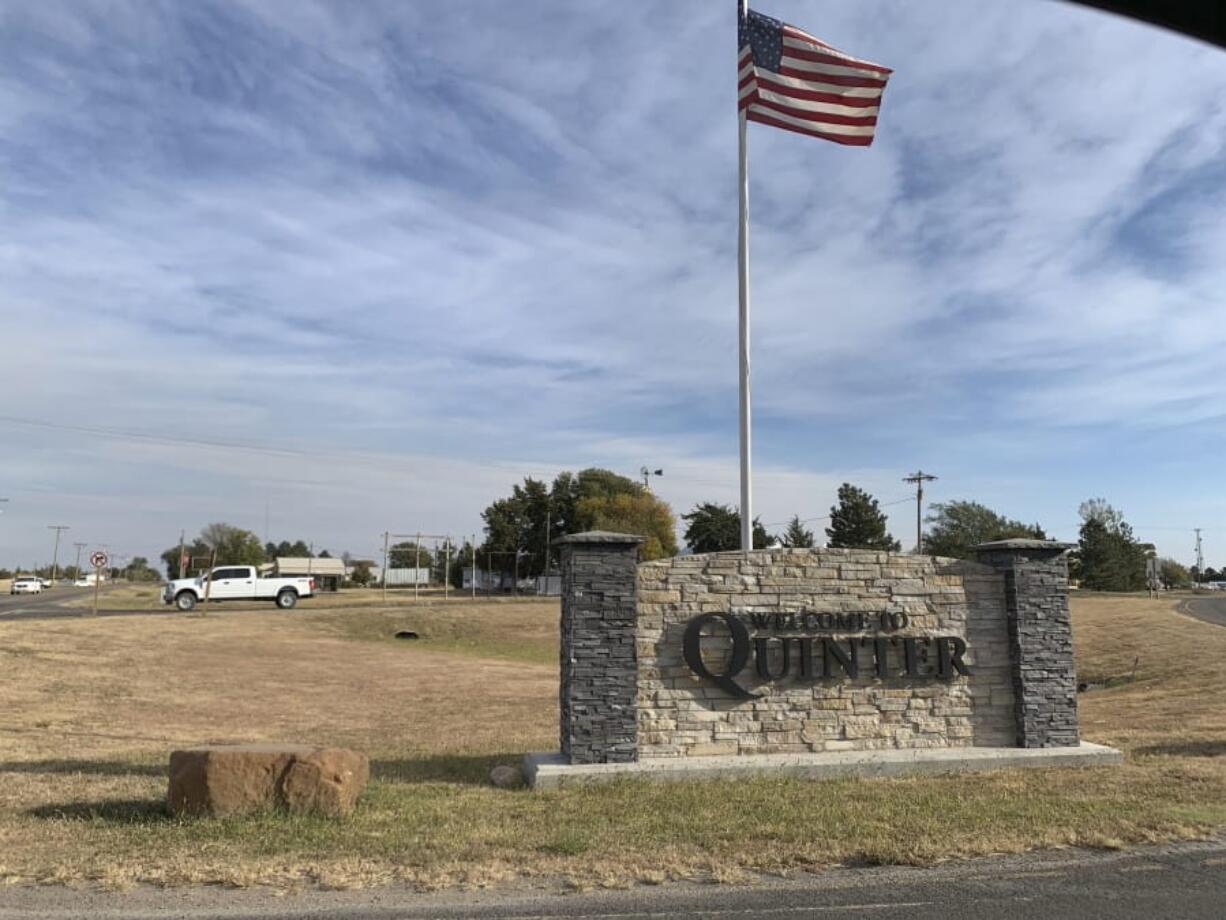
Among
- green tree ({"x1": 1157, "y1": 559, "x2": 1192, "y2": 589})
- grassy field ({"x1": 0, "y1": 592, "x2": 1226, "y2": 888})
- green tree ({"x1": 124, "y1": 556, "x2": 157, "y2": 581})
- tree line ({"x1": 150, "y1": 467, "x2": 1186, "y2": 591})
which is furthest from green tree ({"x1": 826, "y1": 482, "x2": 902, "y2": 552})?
green tree ({"x1": 124, "y1": 556, "x2": 157, "y2": 581})

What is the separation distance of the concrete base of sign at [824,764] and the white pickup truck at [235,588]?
34669mm

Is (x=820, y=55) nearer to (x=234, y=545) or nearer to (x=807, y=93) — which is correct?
(x=807, y=93)

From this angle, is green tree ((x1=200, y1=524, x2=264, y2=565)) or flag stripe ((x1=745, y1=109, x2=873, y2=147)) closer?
flag stripe ((x1=745, y1=109, x2=873, y2=147))

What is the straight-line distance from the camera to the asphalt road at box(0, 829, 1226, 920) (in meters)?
5.18

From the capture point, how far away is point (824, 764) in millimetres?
9297

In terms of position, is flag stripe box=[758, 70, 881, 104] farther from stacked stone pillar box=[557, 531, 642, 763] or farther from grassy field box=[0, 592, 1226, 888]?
grassy field box=[0, 592, 1226, 888]

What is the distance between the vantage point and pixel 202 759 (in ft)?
23.8

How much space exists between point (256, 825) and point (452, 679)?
15141mm

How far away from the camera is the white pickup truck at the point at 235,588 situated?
40.6 m

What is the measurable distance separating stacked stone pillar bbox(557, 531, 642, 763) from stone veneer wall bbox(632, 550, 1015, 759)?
0.19 meters

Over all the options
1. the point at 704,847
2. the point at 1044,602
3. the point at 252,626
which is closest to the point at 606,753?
the point at 704,847

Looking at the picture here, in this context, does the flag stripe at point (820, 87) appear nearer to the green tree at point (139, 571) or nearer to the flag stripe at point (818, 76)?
the flag stripe at point (818, 76)

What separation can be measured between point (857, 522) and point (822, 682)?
6080 centimetres

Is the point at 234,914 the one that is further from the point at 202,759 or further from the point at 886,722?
the point at 886,722
